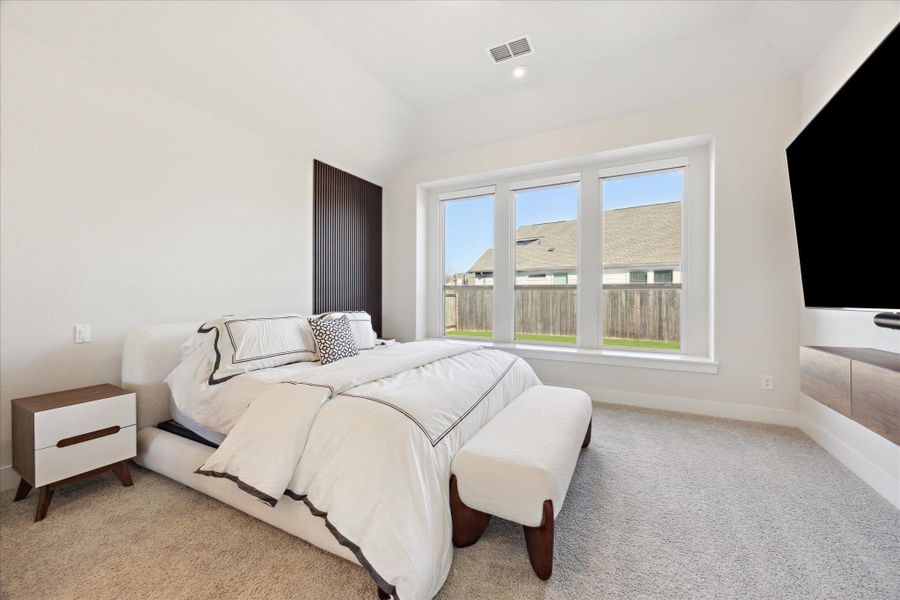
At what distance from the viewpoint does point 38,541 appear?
1576 mm

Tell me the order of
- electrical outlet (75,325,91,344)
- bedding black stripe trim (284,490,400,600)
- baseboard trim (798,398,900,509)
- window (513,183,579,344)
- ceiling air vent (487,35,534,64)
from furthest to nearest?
1. window (513,183,579,344)
2. ceiling air vent (487,35,534,64)
3. electrical outlet (75,325,91,344)
4. baseboard trim (798,398,900,509)
5. bedding black stripe trim (284,490,400,600)

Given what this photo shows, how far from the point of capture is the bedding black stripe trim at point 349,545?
116cm

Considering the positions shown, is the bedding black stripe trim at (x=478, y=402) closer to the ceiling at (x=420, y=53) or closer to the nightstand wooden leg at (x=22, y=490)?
the nightstand wooden leg at (x=22, y=490)

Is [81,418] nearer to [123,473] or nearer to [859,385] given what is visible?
[123,473]

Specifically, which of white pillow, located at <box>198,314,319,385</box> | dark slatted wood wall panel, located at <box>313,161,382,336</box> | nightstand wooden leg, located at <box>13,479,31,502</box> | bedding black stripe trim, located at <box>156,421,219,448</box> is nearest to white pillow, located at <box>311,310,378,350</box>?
white pillow, located at <box>198,314,319,385</box>

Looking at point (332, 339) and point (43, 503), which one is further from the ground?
point (332, 339)

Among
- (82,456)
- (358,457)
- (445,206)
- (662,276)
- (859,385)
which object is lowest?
(82,456)

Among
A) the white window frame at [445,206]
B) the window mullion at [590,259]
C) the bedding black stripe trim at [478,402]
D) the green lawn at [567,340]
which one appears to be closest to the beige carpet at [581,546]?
the bedding black stripe trim at [478,402]

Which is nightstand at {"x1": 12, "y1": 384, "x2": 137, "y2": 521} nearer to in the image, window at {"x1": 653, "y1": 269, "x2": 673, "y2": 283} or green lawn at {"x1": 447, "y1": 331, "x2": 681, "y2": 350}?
green lawn at {"x1": 447, "y1": 331, "x2": 681, "y2": 350}

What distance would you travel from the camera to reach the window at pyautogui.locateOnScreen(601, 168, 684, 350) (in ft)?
11.7

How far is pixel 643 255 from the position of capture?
12.0 feet

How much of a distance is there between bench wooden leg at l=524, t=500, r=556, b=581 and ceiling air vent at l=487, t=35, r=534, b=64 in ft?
10.5

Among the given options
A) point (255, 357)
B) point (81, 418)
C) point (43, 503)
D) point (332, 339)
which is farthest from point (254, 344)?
point (43, 503)

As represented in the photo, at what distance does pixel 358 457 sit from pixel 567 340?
318 cm
